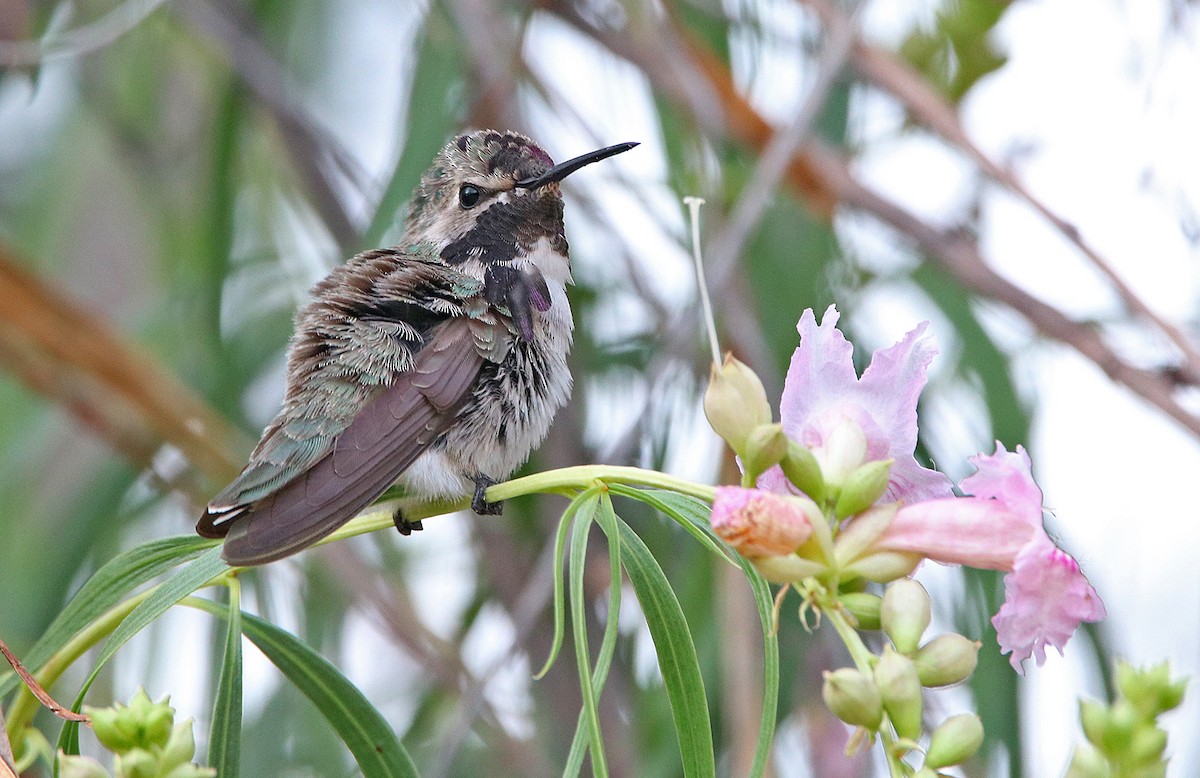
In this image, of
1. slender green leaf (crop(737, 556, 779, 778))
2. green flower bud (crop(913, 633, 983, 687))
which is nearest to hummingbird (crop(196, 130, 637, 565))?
slender green leaf (crop(737, 556, 779, 778))

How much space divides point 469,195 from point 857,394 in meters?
1.37

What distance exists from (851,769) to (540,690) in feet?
2.54

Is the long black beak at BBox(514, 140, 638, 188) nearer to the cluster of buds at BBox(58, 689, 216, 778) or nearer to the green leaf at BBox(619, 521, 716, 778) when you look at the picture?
the green leaf at BBox(619, 521, 716, 778)

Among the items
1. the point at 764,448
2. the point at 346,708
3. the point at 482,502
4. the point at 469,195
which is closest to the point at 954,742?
the point at 764,448

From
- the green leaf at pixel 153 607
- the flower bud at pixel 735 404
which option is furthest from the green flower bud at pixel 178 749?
the flower bud at pixel 735 404

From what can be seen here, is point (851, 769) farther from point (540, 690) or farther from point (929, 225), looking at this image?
point (929, 225)

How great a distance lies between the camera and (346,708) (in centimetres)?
140

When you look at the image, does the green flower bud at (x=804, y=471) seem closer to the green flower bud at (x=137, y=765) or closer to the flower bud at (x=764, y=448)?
the flower bud at (x=764, y=448)

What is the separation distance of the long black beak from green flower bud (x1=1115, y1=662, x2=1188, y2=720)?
3.58ft

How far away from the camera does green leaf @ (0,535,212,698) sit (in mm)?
1365

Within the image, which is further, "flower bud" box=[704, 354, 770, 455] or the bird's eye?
the bird's eye

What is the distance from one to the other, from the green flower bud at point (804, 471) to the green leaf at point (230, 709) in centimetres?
56

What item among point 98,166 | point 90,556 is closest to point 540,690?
point 90,556

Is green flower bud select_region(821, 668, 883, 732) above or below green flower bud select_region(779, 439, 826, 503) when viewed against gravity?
below
